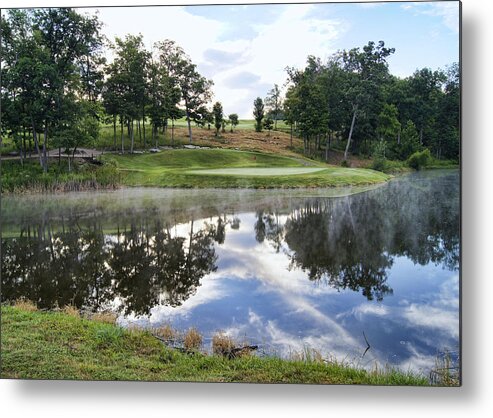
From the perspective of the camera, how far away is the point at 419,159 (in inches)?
179

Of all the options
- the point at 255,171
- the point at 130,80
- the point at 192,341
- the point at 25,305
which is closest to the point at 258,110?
the point at 255,171

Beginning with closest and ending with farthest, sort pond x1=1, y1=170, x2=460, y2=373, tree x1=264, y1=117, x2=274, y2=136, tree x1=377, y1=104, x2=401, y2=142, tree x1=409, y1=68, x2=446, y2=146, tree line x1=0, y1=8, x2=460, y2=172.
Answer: pond x1=1, y1=170, x2=460, y2=373, tree x1=409, y1=68, x2=446, y2=146, tree line x1=0, y1=8, x2=460, y2=172, tree x1=377, y1=104, x2=401, y2=142, tree x1=264, y1=117, x2=274, y2=136

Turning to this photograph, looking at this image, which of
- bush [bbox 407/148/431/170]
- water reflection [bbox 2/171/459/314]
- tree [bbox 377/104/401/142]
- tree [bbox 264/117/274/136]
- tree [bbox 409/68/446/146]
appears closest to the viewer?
tree [bbox 409/68/446/146]

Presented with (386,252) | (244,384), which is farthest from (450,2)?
(244,384)

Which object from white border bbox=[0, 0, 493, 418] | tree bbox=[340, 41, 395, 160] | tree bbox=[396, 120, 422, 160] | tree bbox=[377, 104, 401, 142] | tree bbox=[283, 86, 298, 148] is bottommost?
white border bbox=[0, 0, 493, 418]

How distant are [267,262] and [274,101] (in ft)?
5.29

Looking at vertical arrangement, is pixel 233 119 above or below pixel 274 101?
below

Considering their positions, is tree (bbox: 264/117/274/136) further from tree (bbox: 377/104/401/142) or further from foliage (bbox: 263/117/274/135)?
tree (bbox: 377/104/401/142)

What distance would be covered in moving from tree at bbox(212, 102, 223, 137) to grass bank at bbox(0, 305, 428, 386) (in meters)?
2.19

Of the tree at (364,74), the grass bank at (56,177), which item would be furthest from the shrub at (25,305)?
the tree at (364,74)

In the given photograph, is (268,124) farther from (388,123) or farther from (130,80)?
(130,80)

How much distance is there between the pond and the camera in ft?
13.0

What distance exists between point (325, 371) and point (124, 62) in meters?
3.60

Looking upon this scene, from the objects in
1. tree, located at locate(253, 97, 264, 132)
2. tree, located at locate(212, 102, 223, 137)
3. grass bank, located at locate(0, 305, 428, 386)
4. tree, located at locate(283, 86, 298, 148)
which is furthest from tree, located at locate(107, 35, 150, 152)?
grass bank, located at locate(0, 305, 428, 386)
